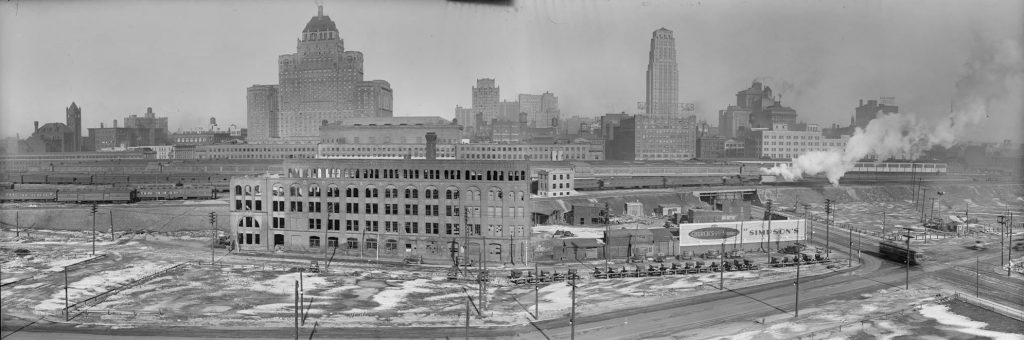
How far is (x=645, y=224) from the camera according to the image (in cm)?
9112

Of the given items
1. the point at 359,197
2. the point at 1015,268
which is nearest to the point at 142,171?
the point at 359,197

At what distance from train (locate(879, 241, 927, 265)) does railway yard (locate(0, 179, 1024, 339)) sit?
1.53 meters

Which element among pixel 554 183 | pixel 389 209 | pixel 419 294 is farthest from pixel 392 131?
pixel 419 294

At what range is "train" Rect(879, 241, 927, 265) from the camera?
68.8m

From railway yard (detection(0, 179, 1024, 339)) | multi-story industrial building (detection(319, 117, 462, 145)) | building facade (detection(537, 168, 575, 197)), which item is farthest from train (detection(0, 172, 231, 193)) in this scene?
building facade (detection(537, 168, 575, 197))

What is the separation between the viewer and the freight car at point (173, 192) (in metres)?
109

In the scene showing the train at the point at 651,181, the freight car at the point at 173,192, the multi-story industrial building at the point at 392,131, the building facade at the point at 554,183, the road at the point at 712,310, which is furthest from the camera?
the multi-story industrial building at the point at 392,131

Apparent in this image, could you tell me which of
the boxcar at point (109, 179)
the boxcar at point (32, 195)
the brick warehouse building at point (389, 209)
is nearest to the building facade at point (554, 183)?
the brick warehouse building at point (389, 209)

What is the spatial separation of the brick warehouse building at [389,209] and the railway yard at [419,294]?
3780 mm

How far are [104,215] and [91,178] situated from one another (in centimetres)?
3841

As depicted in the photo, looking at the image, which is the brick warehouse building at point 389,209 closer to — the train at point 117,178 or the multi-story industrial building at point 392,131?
the train at point 117,178

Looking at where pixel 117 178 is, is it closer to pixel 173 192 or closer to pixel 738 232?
pixel 173 192

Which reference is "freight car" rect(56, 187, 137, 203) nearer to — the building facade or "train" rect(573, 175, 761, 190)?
the building facade

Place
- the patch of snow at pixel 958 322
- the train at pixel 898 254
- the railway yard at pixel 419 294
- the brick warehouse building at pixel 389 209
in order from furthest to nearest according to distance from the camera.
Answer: the brick warehouse building at pixel 389 209, the train at pixel 898 254, the railway yard at pixel 419 294, the patch of snow at pixel 958 322
